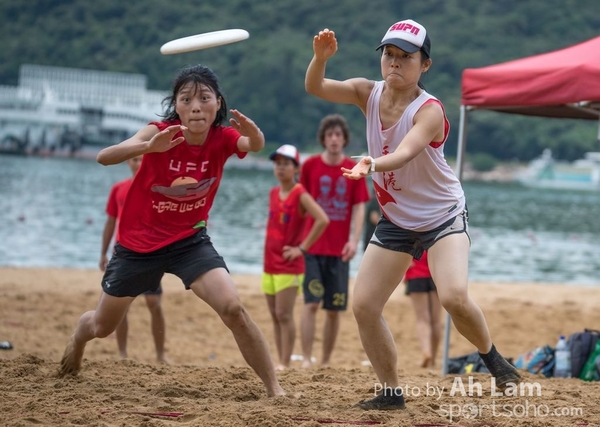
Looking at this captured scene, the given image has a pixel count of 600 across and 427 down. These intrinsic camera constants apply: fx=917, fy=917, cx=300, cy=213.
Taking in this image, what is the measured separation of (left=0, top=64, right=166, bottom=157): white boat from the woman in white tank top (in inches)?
3233

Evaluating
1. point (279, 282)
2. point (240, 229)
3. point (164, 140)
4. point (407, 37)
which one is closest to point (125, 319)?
point (279, 282)

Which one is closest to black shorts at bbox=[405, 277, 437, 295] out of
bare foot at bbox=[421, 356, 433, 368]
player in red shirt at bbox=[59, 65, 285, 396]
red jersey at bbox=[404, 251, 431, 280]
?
red jersey at bbox=[404, 251, 431, 280]

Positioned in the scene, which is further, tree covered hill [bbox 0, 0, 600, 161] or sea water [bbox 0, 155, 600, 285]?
tree covered hill [bbox 0, 0, 600, 161]

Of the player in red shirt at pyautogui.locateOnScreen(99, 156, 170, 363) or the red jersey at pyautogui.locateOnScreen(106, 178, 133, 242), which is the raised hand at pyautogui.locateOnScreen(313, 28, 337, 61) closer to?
the player in red shirt at pyautogui.locateOnScreen(99, 156, 170, 363)

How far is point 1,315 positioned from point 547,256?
72.0 feet

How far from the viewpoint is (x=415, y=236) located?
5695 millimetres

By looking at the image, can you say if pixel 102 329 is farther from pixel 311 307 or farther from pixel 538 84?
pixel 538 84

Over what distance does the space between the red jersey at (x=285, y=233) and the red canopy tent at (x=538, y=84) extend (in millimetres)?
1594

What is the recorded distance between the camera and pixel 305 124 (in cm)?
8369

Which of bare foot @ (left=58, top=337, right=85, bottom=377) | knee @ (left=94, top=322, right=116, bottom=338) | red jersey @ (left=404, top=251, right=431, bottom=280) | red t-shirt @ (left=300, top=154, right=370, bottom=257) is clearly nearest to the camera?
knee @ (left=94, top=322, right=116, bottom=338)

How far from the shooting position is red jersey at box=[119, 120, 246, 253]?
599cm

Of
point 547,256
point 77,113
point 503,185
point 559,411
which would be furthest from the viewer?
point 503,185

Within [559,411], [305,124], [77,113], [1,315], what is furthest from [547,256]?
[77,113]

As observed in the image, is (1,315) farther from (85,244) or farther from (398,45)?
(85,244)
